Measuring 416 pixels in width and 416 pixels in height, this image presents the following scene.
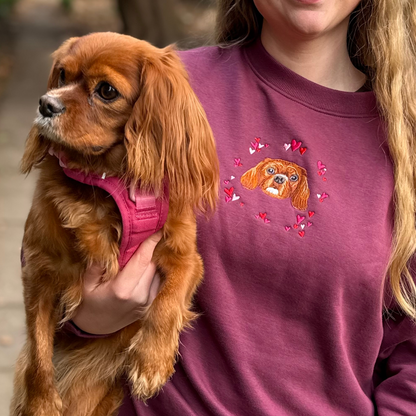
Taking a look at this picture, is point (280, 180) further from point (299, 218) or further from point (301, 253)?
point (301, 253)

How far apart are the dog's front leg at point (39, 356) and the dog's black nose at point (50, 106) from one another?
587 mm

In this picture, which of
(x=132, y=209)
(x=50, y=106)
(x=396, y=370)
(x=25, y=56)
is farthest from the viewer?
(x=25, y=56)

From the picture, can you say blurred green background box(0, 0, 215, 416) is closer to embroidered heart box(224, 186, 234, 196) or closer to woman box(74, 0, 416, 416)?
woman box(74, 0, 416, 416)

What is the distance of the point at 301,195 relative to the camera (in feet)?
7.40

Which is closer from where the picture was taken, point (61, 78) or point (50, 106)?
point (50, 106)

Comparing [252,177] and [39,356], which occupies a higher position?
[252,177]

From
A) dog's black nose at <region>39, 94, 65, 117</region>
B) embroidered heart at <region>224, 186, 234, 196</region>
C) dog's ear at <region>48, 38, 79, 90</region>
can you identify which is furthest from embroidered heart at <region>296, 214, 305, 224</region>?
dog's ear at <region>48, 38, 79, 90</region>

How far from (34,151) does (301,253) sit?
980 millimetres

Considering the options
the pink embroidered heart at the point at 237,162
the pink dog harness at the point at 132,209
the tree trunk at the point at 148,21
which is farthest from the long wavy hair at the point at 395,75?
the tree trunk at the point at 148,21

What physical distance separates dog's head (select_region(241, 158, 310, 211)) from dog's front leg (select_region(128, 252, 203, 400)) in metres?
0.34

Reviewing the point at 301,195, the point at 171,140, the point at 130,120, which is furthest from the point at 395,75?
the point at 130,120

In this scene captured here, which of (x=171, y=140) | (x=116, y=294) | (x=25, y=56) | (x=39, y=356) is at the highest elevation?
(x=171, y=140)

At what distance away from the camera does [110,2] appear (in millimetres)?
15633

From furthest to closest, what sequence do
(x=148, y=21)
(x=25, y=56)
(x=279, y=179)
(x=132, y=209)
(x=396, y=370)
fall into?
(x=25, y=56)
(x=148, y=21)
(x=396, y=370)
(x=279, y=179)
(x=132, y=209)
